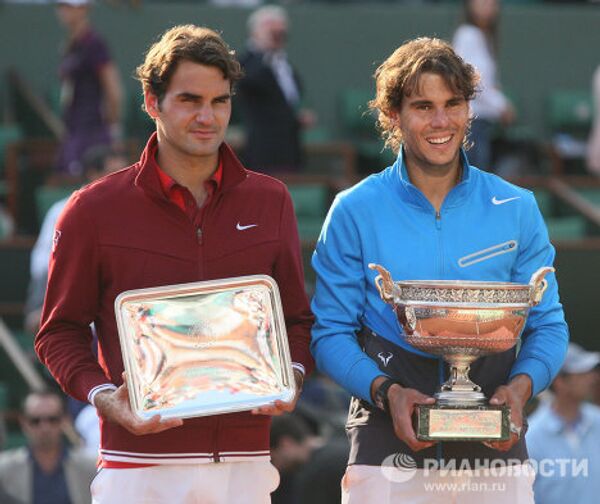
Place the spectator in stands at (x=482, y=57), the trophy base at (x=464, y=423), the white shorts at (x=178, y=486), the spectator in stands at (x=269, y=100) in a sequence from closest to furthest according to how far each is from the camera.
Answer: the trophy base at (x=464, y=423) → the white shorts at (x=178, y=486) → the spectator in stands at (x=482, y=57) → the spectator in stands at (x=269, y=100)

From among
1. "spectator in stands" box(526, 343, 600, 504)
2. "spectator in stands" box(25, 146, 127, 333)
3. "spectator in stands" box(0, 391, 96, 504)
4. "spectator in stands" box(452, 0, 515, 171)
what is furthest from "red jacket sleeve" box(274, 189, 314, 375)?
"spectator in stands" box(452, 0, 515, 171)

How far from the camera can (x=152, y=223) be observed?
3881mm

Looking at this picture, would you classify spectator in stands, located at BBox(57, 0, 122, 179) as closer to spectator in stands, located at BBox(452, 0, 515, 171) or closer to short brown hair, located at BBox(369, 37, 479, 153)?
spectator in stands, located at BBox(452, 0, 515, 171)

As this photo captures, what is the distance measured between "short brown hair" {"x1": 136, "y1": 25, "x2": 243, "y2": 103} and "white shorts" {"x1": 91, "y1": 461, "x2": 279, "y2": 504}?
92 cm

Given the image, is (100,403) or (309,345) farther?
(309,345)

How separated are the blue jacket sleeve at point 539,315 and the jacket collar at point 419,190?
0.17 metres

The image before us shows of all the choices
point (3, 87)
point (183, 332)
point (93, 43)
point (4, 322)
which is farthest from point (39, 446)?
point (3, 87)

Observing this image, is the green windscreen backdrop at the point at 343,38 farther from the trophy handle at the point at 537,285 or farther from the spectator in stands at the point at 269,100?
the trophy handle at the point at 537,285

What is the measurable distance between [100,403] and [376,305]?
2.41 ft

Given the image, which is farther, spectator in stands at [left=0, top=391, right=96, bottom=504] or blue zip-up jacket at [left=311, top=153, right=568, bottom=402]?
spectator in stands at [left=0, top=391, right=96, bottom=504]

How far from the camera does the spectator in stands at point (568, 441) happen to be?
576cm

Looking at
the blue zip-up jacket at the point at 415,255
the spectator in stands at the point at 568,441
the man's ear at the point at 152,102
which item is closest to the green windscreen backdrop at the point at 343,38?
the spectator in stands at the point at 568,441

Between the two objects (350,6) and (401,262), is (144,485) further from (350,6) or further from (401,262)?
(350,6)

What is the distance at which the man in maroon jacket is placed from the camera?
3.81 m
